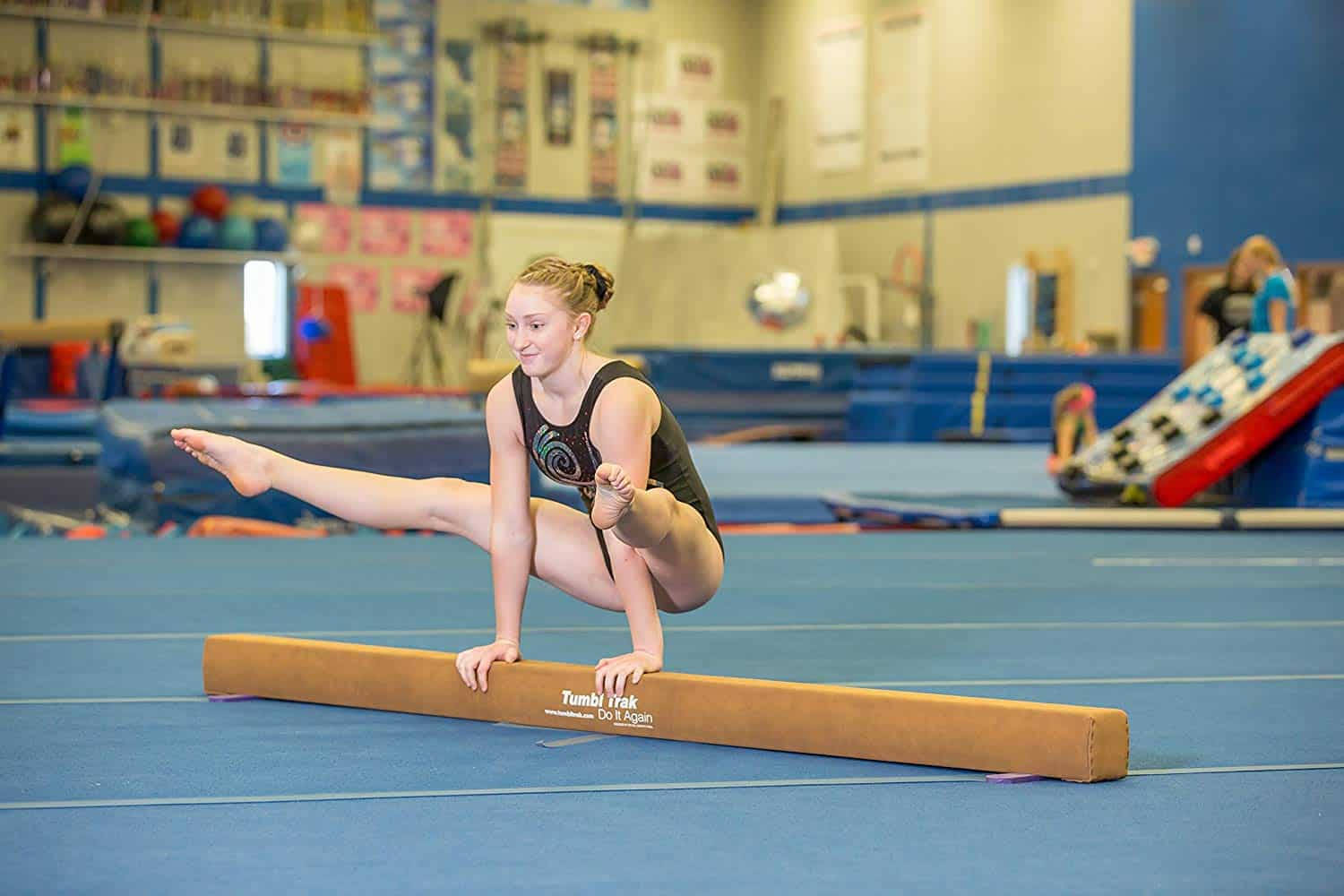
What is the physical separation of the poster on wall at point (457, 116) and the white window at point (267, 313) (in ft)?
7.49

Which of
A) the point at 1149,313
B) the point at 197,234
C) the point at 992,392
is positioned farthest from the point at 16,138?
the point at 1149,313

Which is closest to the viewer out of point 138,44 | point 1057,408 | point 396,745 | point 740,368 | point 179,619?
point 396,745

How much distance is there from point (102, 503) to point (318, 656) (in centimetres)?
421

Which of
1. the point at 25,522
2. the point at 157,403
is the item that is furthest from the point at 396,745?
the point at 157,403

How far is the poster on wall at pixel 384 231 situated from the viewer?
18766 mm

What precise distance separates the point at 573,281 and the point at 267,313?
15875 millimetres

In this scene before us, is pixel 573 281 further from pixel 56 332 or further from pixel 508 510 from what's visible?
pixel 56 332

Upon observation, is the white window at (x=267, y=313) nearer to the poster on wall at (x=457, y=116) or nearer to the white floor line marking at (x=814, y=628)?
the poster on wall at (x=457, y=116)

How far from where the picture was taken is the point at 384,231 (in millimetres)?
18859

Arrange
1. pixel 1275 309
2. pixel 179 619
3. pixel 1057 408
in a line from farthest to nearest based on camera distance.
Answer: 1. pixel 1057 408
2. pixel 1275 309
3. pixel 179 619

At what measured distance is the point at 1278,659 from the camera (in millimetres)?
3822

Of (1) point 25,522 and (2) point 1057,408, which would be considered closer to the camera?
(1) point 25,522

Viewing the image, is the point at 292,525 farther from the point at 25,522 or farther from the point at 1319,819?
the point at 1319,819

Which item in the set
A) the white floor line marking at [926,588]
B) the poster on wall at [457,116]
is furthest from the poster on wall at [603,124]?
the white floor line marking at [926,588]
